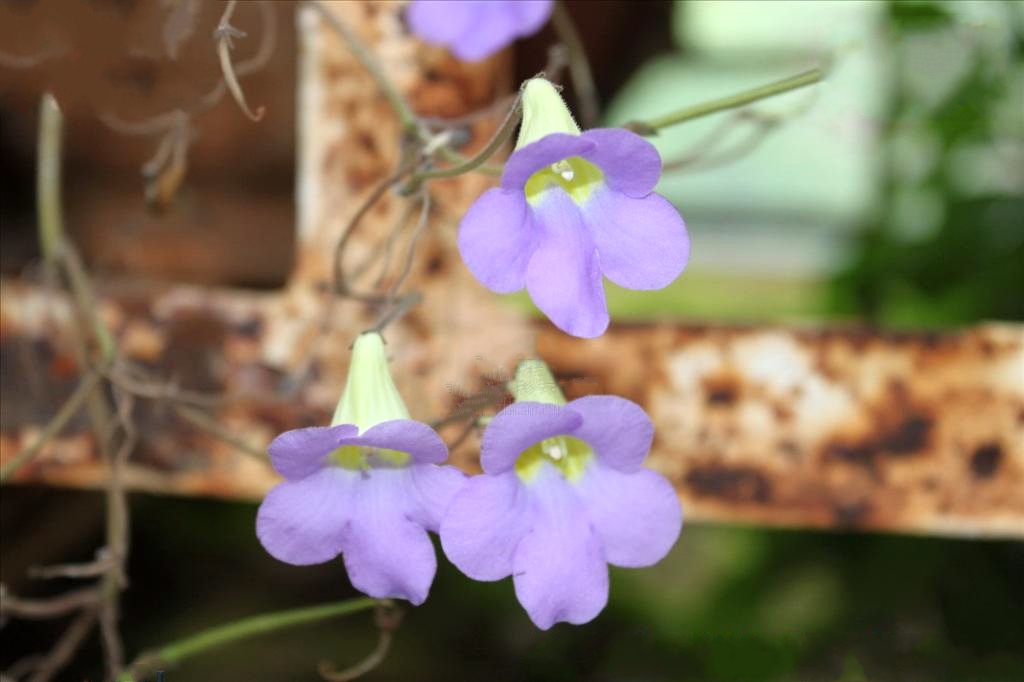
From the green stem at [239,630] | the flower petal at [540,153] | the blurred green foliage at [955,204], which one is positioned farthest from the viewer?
the blurred green foliage at [955,204]

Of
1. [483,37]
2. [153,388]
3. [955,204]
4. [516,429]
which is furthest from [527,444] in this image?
[955,204]

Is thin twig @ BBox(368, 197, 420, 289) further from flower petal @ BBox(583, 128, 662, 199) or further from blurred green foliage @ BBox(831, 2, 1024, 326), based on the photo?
blurred green foliage @ BBox(831, 2, 1024, 326)

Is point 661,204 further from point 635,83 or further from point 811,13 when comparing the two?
point 811,13

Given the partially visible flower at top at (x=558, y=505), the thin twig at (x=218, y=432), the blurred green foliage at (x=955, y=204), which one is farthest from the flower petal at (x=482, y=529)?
the blurred green foliage at (x=955, y=204)

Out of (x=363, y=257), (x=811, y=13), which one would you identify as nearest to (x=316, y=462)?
(x=363, y=257)

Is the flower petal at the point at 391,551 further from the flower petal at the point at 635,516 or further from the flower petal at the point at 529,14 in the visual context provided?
the flower petal at the point at 529,14

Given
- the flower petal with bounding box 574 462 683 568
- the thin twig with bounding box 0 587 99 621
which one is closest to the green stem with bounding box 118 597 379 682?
the thin twig with bounding box 0 587 99 621
